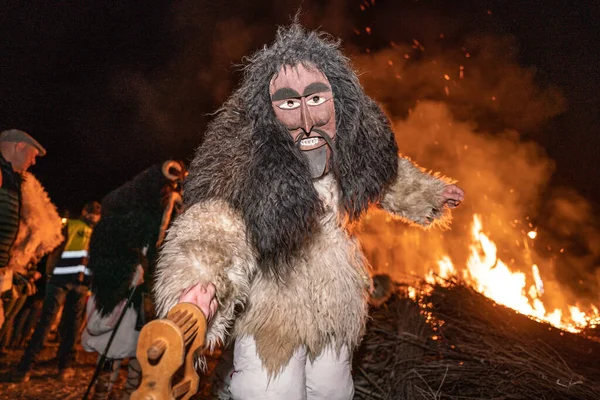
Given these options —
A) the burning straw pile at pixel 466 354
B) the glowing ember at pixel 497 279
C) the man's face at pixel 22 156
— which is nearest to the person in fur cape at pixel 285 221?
the burning straw pile at pixel 466 354

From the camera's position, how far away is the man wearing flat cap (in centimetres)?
348

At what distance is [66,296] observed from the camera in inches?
198

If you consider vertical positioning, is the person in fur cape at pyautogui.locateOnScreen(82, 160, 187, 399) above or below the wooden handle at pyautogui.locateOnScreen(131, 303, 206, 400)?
below

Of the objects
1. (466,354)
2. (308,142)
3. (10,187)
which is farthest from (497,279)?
(10,187)

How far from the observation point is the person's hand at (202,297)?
149cm

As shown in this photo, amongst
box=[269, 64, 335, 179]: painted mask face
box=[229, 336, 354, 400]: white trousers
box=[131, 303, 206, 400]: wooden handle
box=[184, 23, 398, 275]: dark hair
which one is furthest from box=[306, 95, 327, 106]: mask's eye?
box=[131, 303, 206, 400]: wooden handle

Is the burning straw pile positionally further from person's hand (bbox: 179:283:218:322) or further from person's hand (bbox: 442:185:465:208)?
person's hand (bbox: 179:283:218:322)

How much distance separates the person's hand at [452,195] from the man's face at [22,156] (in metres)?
3.77

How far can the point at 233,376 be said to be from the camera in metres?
1.97

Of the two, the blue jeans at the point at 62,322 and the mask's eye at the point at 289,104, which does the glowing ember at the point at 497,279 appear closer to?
the mask's eye at the point at 289,104

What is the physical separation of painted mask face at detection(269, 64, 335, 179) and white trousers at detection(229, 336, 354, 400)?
0.91 meters

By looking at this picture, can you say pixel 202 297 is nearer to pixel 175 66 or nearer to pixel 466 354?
pixel 466 354

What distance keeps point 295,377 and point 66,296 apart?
166 inches

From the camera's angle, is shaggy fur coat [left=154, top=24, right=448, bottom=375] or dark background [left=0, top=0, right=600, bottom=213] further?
dark background [left=0, top=0, right=600, bottom=213]
